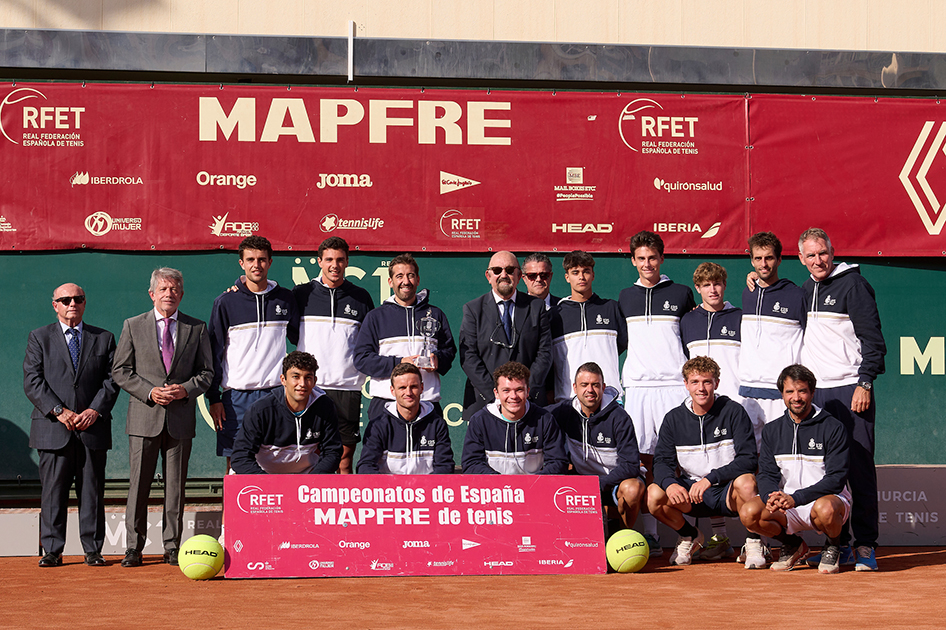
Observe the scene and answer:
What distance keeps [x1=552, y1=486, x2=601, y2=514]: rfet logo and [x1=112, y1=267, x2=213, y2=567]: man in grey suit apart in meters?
2.56

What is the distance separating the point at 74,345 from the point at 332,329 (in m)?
1.83

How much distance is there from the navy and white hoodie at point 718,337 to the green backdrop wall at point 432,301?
261 centimetres

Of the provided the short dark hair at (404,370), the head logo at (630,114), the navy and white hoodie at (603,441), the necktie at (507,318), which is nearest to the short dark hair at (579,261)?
the necktie at (507,318)

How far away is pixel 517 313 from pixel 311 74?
3797 millimetres

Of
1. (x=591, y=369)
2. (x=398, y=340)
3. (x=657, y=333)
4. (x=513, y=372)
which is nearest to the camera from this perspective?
(x=513, y=372)

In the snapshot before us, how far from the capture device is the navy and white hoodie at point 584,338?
738 centimetres

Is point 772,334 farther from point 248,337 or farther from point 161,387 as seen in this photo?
point 161,387

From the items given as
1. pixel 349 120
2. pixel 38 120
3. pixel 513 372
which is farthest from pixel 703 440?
pixel 38 120

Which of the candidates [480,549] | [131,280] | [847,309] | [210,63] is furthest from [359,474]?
[210,63]

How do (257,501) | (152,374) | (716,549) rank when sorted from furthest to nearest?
1. (716,549)
2. (152,374)
3. (257,501)

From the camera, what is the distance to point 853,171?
1009cm

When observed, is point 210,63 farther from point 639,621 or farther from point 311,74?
point 639,621

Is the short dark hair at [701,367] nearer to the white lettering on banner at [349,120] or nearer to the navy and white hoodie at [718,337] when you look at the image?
the navy and white hoodie at [718,337]

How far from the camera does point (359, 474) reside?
6.64 meters
